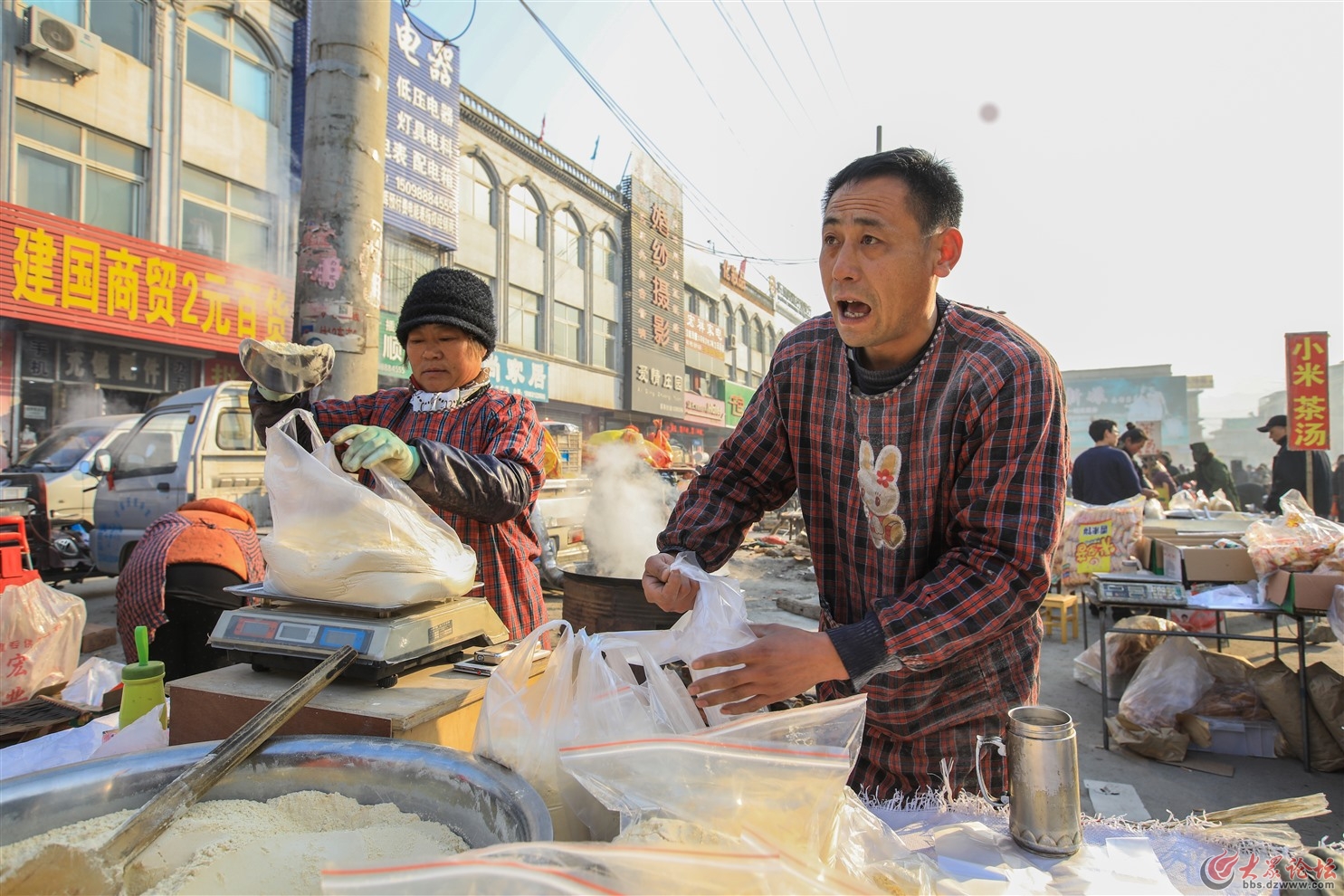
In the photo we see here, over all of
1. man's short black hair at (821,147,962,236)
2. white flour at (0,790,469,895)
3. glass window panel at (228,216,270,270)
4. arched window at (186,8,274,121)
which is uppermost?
arched window at (186,8,274,121)

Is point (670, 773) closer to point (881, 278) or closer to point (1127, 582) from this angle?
point (881, 278)

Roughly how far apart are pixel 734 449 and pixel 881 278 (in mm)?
561

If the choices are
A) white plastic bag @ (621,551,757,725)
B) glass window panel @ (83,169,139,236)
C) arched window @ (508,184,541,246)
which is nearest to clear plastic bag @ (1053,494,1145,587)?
white plastic bag @ (621,551,757,725)

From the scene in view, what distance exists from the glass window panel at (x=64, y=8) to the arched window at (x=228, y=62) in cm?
146

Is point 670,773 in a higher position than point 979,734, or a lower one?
higher

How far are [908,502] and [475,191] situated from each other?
17.6 meters

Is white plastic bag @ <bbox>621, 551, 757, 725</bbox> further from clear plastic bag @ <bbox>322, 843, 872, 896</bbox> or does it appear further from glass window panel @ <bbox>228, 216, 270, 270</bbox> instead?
glass window panel @ <bbox>228, 216, 270, 270</bbox>

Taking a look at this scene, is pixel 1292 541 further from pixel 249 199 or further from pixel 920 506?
pixel 249 199

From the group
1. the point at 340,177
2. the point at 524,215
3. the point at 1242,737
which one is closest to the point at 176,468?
the point at 340,177

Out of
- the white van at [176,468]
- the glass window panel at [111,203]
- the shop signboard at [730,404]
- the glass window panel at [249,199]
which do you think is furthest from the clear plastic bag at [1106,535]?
the shop signboard at [730,404]

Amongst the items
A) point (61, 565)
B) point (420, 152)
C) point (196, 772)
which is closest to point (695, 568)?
point (196, 772)

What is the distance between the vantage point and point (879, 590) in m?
1.49

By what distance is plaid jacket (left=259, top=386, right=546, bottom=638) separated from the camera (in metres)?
2.01

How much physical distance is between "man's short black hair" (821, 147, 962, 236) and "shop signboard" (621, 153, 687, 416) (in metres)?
21.9
